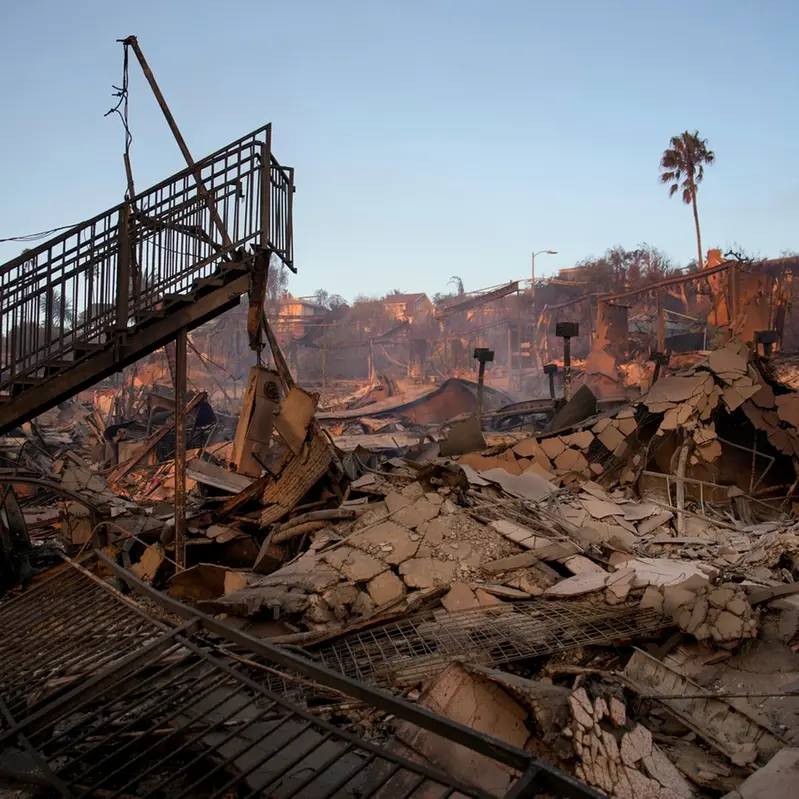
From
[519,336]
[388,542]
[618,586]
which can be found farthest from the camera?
[519,336]

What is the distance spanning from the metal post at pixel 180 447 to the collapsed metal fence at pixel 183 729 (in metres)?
2.48

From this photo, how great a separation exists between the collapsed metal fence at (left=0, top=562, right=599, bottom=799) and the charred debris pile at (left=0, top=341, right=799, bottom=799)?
0.56 meters

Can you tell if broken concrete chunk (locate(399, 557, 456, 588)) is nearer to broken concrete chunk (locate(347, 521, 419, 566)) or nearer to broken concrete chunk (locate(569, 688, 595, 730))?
broken concrete chunk (locate(347, 521, 419, 566))

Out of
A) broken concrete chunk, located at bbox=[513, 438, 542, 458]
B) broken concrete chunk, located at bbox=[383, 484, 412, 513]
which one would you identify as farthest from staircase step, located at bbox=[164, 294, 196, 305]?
broken concrete chunk, located at bbox=[513, 438, 542, 458]

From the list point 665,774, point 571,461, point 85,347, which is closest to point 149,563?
point 85,347

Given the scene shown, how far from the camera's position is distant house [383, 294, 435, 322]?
50.8 meters

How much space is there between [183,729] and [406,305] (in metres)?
52.8

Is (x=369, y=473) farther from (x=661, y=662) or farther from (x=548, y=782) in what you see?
(x=548, y=782)

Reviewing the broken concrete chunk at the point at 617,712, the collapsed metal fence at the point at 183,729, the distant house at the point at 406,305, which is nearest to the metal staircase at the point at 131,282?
the collapsed metal fence at the point at 183,729

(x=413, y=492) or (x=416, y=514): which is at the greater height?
(x=413, y=492)

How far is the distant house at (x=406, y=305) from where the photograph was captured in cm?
5085

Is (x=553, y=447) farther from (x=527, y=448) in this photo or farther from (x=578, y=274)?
(x=578, y=274)

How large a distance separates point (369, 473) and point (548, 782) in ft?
25.1

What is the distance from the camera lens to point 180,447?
7.30 meters
